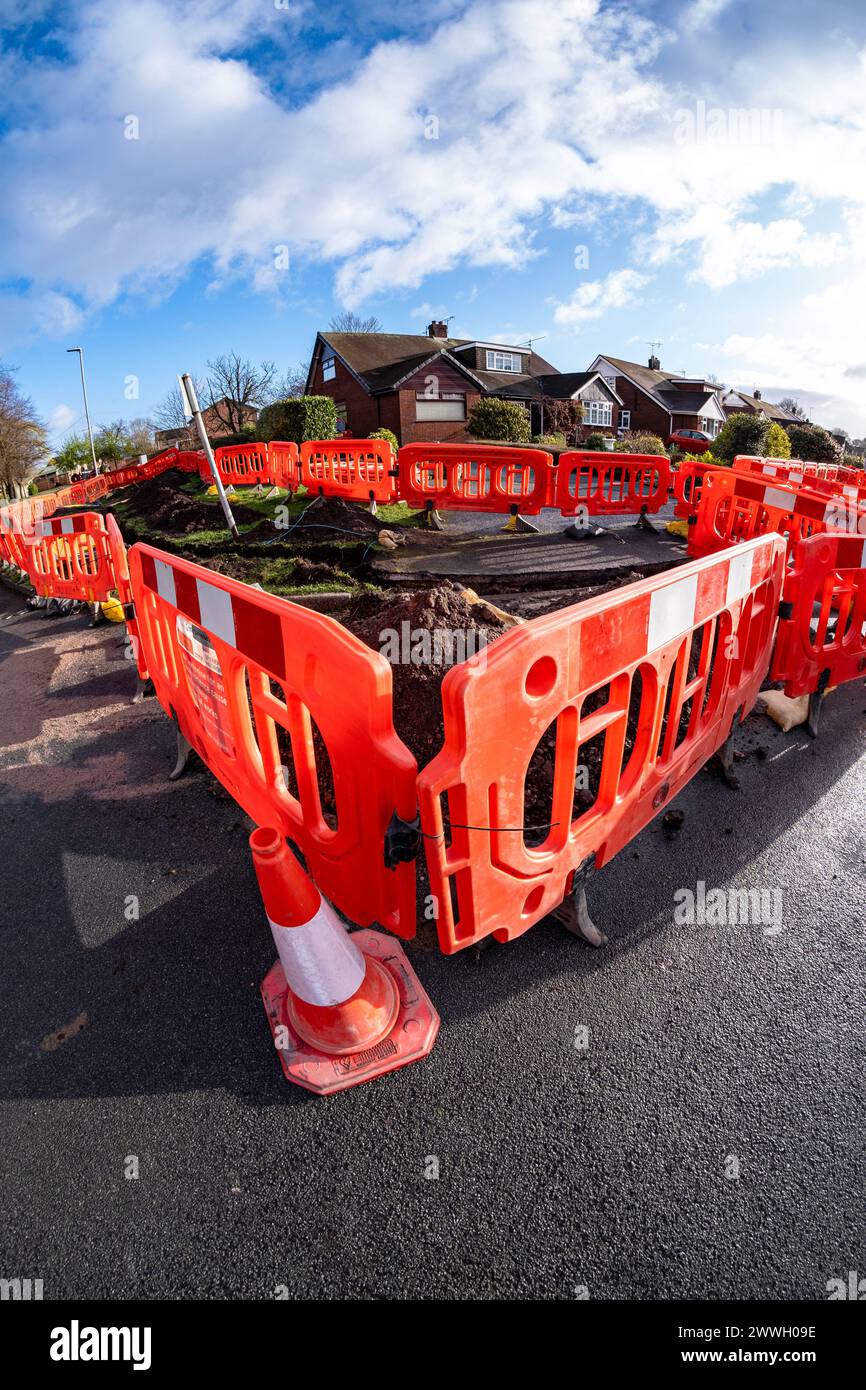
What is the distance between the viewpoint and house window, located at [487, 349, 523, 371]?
40094mm

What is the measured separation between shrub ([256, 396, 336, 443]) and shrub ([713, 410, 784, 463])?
51.1 ft

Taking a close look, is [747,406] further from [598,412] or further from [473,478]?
[473,478]

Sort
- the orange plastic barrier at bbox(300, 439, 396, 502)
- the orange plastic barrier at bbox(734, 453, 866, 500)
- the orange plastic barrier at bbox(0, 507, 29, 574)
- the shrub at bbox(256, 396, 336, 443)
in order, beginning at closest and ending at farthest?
the orange plastic barrier at bbox(734, 453, 866, 500)
the orange plastic barrier at bbox(0, 507, 29, 574)
the orange plastic barrier at bbox(300, 439, 396, 502)
the shrub at bbox(256, 396, 336, 443)

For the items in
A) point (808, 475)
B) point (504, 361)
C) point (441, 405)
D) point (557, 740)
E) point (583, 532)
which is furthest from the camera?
point (504, 361)

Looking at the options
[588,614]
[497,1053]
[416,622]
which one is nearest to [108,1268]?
[497,1053]

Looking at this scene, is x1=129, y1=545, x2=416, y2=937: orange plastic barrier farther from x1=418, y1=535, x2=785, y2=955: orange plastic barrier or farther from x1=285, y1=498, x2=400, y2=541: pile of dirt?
x1=285, y1=498, x2=400, y2=541: pile of dirt

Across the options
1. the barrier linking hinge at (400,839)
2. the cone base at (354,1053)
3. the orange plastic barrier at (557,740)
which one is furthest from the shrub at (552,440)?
the barrier linking hinge at (400,839)

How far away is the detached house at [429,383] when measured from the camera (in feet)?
110

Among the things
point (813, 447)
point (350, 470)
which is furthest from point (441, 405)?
point (350, 470)

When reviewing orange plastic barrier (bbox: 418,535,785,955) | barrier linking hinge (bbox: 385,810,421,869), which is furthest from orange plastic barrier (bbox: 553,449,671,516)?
barrier linking hinge (bbox: 385,810,421,869)

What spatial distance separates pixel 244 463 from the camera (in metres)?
18.2

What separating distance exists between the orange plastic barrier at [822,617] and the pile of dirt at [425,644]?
1840 mm

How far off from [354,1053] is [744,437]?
27132 mm
